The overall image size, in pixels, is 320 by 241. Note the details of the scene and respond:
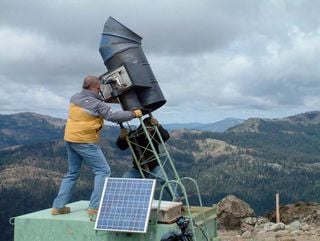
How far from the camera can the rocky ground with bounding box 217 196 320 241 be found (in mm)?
16547

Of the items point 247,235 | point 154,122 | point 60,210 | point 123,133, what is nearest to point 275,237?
point 247,235

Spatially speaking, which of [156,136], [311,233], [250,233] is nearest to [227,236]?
[250,233]

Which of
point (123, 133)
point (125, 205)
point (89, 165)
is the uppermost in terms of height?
point (123, 133)

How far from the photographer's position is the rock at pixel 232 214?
20.8 meters

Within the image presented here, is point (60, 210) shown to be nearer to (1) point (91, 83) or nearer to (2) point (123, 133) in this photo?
(2) point (123, 133)

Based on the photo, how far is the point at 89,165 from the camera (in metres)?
8.84

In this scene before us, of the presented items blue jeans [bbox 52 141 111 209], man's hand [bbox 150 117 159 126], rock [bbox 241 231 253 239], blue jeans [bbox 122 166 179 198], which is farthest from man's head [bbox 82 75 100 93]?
rock [bbox 241 231 253 239]

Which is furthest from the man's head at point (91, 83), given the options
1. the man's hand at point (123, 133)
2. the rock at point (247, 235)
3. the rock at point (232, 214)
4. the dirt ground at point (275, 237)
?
the rock at point (232, 214)

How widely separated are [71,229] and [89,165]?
1.25 m

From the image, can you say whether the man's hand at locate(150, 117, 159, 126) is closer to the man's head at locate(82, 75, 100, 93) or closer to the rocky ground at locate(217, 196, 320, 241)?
the man's head at locate(82, 75, 100, 93)

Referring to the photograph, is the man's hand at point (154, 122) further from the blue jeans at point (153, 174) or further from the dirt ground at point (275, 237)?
the dirt ground at point (275, 237)

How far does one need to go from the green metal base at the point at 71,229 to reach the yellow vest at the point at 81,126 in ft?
4.94

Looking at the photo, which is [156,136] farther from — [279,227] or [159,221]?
[279,227]

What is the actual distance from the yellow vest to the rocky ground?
9376 mm
